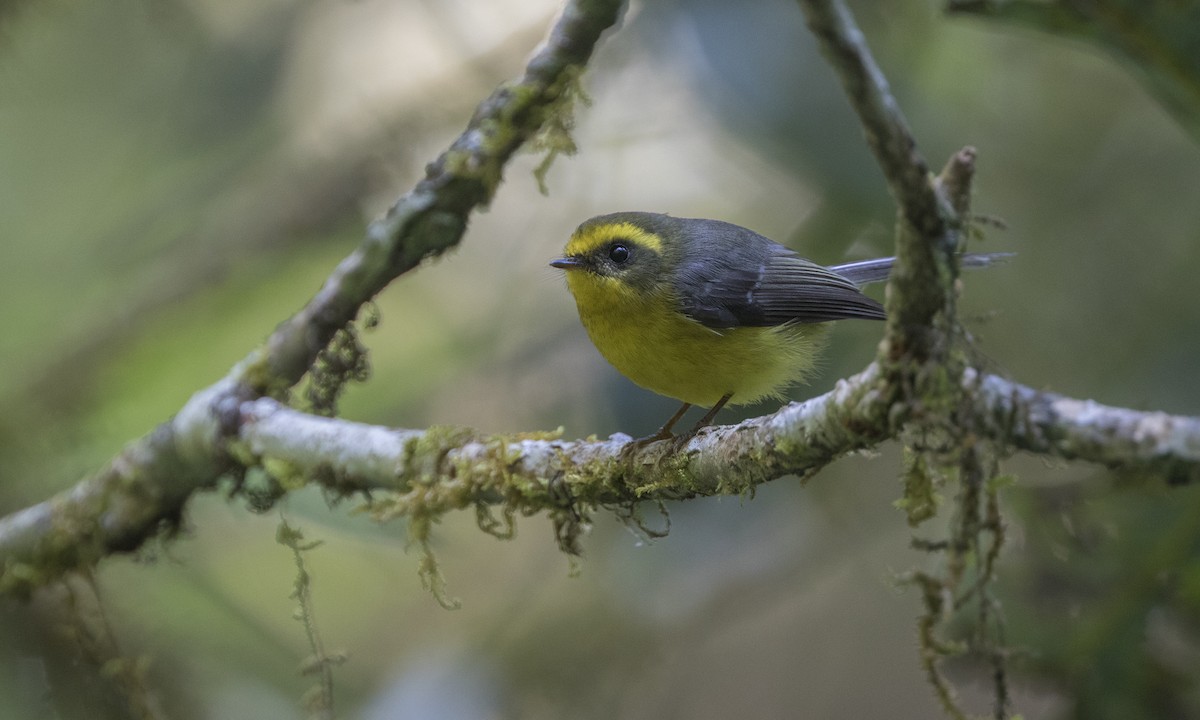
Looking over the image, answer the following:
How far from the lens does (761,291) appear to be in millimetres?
3402

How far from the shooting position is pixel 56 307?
19.6ft

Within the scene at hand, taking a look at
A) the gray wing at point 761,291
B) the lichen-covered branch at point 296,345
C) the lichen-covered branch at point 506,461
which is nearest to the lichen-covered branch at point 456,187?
the lichen-covered branch at point 296,345

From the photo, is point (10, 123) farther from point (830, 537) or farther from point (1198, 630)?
point (1198, 630)

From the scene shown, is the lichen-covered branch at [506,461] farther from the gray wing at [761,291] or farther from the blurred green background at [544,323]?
the gray wing at [761,291]

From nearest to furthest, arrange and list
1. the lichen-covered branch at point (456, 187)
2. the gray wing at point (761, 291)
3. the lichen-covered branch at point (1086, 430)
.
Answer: the lichen-covered branch at point (1086, 430) → the lichen-covered branch at point (456, 187) → the gray wing at point (761, 291)

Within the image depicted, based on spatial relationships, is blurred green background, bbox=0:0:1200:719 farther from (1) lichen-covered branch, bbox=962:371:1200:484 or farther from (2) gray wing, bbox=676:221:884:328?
(1) lichen-covered branch, bbox=962:371:1200:484

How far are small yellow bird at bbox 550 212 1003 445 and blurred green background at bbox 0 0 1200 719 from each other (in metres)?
0.65

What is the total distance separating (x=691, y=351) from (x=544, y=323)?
86.0 inches

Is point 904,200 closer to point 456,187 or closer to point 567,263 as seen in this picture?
point 456,187

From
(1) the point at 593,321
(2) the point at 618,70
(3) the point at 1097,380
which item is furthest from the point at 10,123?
(3) the point at 1097,380

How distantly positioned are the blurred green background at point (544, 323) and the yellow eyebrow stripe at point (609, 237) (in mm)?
608

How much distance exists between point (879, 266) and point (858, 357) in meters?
0.65

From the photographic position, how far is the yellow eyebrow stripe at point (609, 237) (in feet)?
12.0

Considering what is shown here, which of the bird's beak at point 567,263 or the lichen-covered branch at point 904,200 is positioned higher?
the bird's beak at point 567,263
